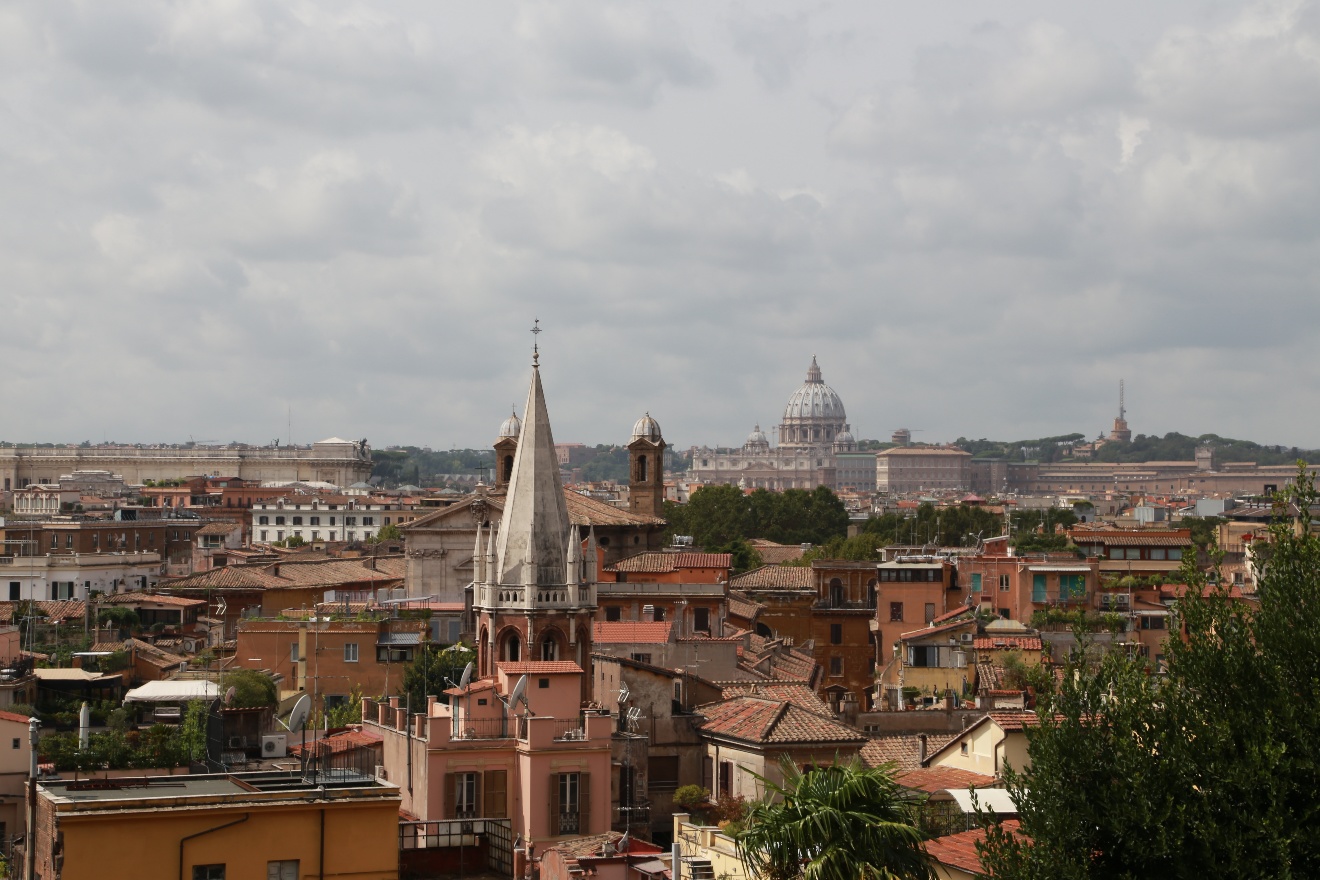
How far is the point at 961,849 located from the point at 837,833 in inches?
60.2

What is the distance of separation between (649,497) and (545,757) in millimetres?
44147

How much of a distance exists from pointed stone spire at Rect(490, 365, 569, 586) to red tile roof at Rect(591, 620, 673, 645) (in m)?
1.39

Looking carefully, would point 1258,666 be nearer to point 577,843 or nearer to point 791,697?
point 577,843

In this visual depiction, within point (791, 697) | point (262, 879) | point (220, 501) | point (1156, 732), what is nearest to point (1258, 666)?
point (1156, 732)

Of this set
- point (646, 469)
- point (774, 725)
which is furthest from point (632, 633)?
point (646, 469)

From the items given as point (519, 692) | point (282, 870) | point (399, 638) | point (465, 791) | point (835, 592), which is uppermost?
point (835, 592)

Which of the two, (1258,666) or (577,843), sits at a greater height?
(1258,666)

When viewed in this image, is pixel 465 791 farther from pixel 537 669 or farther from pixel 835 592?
pixel 835 592

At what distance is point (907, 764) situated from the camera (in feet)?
94.3

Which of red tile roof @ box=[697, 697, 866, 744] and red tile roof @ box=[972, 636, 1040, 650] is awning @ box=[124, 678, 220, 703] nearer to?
red tile roof @ box=[697, 697, 866, 744]

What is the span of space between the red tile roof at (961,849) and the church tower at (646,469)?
1949 inches

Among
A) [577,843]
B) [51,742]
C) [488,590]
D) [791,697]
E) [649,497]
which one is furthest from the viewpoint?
[649,497]

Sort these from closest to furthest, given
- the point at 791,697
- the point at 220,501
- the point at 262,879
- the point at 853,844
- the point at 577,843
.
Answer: the point at 262,879 → the point at 853,844 → the point at 577,843 → the point at 791,697 → the point at 220,501

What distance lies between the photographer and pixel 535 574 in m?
36.5
